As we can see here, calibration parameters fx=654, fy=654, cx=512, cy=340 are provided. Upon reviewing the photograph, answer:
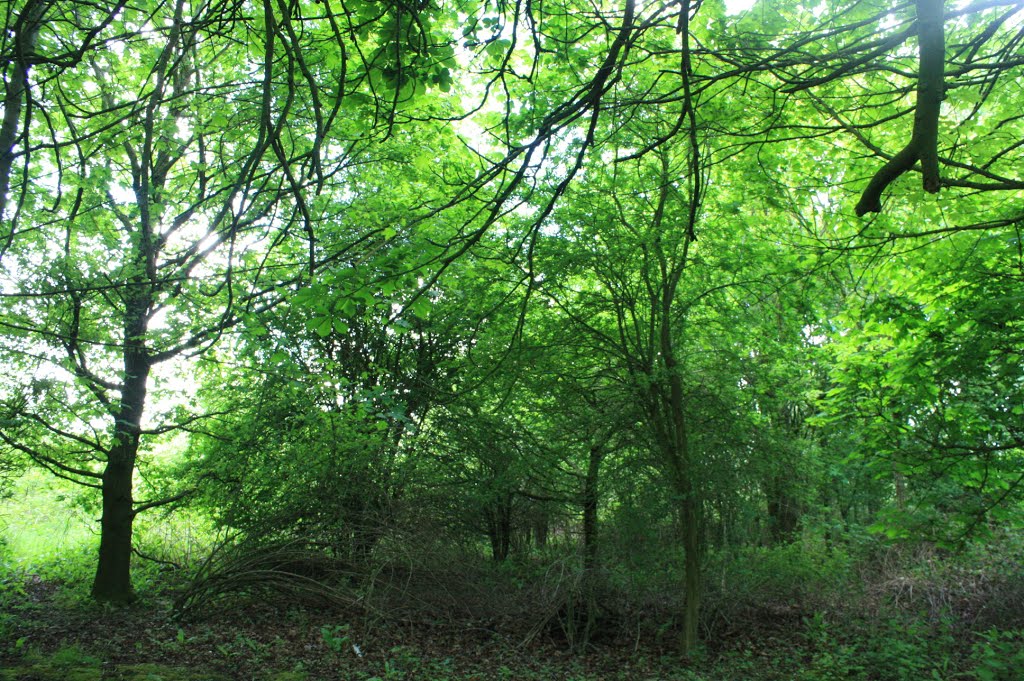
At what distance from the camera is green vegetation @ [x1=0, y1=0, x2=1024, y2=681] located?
532cm

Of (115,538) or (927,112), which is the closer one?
(927,112)

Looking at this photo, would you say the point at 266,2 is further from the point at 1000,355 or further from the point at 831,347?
the point at 831,347

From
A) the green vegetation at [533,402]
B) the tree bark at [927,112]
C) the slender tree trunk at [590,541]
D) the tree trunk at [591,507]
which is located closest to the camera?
the tree bark at [927,112]

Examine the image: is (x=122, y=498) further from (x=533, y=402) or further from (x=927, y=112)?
(x=927, y=112)

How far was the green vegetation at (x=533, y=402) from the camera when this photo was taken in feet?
17.4

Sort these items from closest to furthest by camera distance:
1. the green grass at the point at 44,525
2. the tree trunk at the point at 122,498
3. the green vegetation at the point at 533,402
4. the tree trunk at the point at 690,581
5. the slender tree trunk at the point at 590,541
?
the green vegetation at the point at 533,402, the tree trunk at the point at 690,581, the tree trunk at the point at 122,498, the slender tree trunk at the point at 590,541, the green grass at the point at 44,525

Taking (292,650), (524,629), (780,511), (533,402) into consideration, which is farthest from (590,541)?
(292,650)

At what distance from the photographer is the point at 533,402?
818cm

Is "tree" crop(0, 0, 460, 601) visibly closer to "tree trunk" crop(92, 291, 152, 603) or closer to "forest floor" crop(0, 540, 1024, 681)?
"tree trunk" crop(92, 291, 152, 603)

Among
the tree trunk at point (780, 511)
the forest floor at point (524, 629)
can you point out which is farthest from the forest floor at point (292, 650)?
the tree trunk at point (780, 511)

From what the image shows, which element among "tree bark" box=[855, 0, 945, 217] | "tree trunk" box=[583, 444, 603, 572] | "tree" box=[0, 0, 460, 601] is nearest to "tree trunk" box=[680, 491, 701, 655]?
"tree trunk" box=[583, 444, 603, 572]

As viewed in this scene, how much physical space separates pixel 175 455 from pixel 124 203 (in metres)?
3.78

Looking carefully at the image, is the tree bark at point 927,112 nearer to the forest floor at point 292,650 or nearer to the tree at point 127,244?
the tree at point 127,244

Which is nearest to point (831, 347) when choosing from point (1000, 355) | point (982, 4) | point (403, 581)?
point (1000, 355)
